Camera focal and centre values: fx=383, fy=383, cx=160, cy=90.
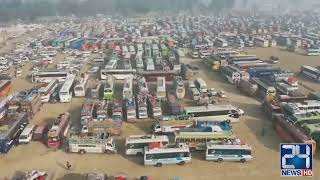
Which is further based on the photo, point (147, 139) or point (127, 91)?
point (127, 91)

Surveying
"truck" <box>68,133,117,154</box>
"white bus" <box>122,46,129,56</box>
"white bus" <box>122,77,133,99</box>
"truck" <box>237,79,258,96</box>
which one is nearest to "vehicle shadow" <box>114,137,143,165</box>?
"truck" <box>68,133,117,154</box>

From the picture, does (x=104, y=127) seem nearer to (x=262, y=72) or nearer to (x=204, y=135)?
(x=204, y=135)

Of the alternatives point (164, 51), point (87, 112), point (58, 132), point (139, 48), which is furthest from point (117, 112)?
point (139, 48)

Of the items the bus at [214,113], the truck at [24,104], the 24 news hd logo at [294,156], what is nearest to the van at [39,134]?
the truck at [24,104]

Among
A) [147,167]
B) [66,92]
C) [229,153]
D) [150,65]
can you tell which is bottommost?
[147,167]

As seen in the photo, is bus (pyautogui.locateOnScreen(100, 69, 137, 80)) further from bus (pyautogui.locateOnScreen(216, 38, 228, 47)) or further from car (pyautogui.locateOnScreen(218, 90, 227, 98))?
bus (pyautogui.locateOnScreen(216, 38, 228, 47))
